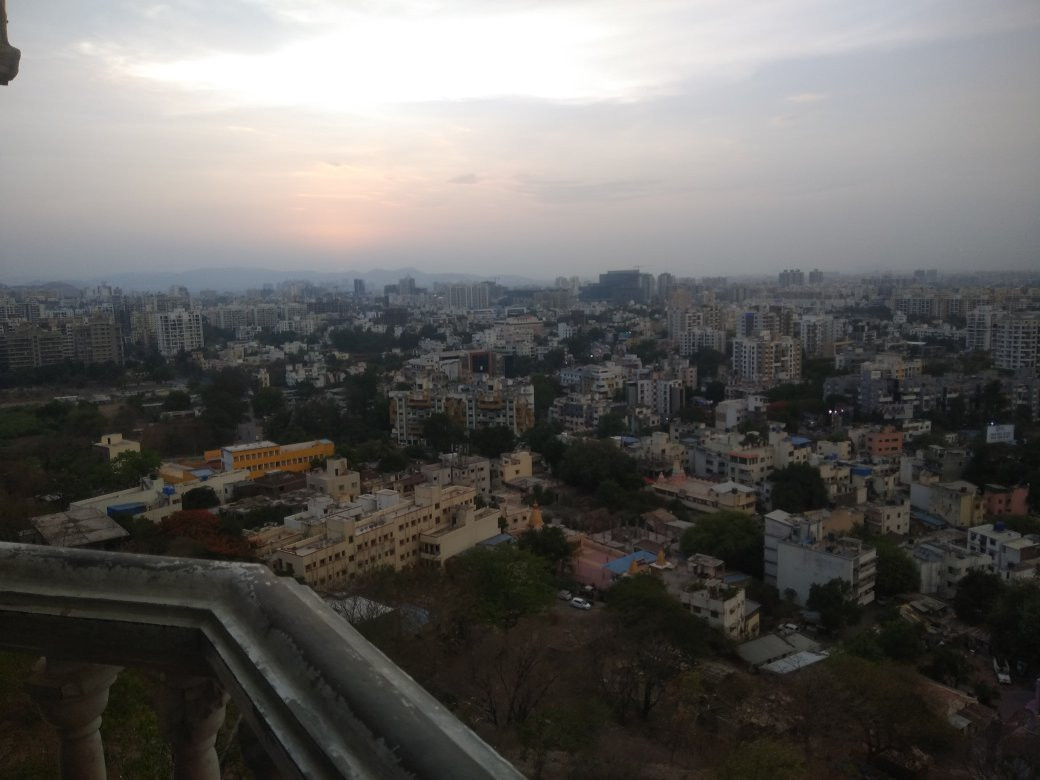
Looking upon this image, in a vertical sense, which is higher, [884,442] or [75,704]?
[75,704]

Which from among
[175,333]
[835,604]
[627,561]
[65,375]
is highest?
[175,333]

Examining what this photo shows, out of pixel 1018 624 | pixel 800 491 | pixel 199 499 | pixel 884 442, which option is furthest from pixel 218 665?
pixel 884 442

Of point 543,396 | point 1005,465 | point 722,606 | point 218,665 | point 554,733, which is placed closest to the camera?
point 218,665

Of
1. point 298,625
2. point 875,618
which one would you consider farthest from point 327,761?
point 875,618

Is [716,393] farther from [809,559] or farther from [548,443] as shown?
[809,559]

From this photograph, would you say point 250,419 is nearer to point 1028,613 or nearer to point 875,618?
point 875,618

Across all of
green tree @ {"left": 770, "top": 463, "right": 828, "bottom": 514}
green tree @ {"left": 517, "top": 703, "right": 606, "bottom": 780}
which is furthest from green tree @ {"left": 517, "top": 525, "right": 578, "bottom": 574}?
green tree @ {"left": 517, "top": 703, "right": 606, "bottom": 780}

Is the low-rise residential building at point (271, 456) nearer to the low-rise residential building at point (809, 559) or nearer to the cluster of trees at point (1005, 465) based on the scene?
the low-rise residential building at point (809, 559)
